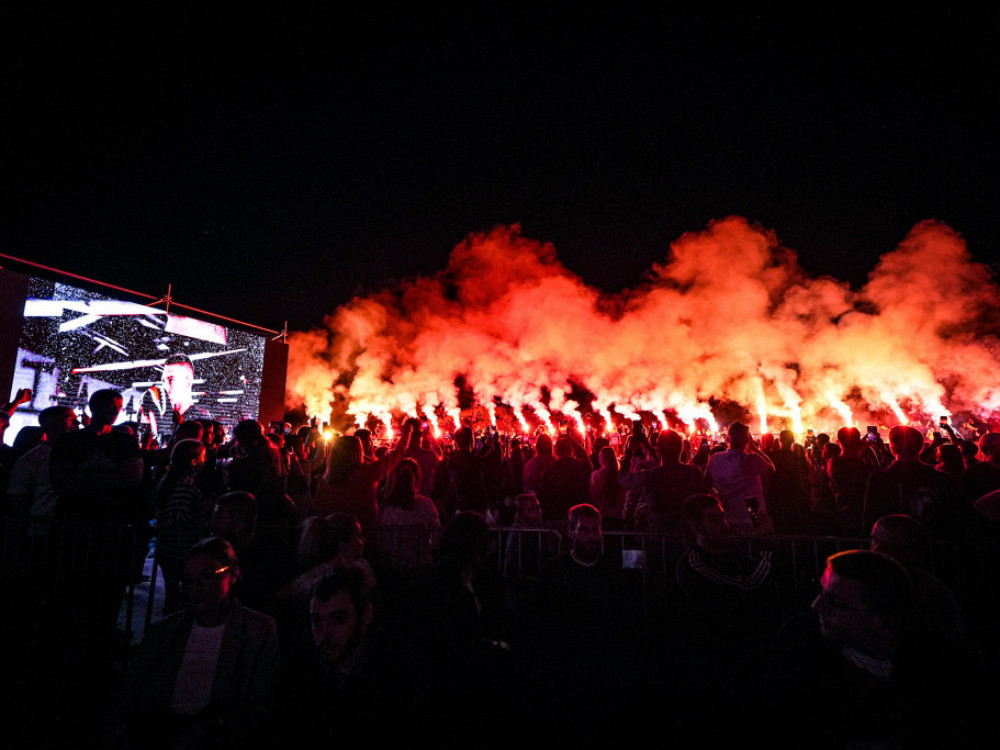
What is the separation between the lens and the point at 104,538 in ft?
14.5

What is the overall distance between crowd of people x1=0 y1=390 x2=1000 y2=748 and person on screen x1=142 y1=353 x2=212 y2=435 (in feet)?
31.1

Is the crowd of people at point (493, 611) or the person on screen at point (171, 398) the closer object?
the crowd of people at point (493, 611)

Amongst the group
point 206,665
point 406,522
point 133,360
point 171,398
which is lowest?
point 206,665

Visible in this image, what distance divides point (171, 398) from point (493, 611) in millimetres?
14582

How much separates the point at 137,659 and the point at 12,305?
13.0 meters

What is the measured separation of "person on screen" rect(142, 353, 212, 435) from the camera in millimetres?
15039

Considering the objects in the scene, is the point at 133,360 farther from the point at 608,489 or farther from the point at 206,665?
the point at 206,665

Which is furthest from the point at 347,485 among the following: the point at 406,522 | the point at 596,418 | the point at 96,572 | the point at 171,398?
the point at 596,418

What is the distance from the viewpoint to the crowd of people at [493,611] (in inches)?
99.3

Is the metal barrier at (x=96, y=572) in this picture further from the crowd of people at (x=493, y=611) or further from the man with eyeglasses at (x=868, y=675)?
the man with eyeglasses at (x=868, y=675)

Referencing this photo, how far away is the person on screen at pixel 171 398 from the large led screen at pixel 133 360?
0.09 ft

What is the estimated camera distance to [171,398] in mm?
15656

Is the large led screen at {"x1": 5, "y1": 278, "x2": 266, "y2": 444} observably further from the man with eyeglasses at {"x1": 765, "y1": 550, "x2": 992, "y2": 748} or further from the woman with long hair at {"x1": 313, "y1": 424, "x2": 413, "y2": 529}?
the man with eyeglasses at {"x1": 765, "y1": 550, "x2": 992, "y2": 748}

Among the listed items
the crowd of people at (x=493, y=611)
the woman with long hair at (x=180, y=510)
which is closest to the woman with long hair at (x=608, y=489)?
the crowd of people at (x=493, y=611)
